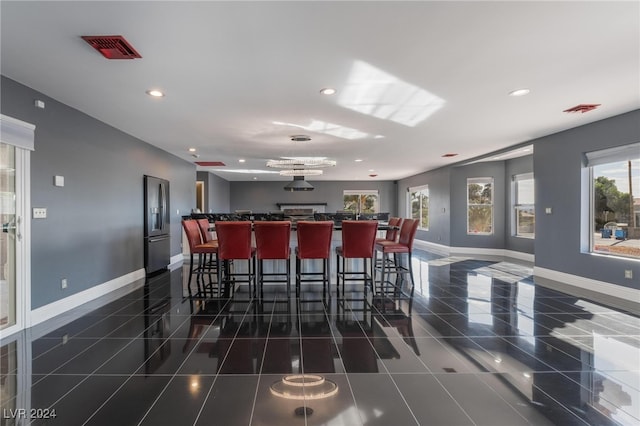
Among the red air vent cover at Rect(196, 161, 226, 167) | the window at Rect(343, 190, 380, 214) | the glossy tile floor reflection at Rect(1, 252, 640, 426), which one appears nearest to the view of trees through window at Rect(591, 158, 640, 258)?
the glossy tile floor reflection at Rect(1, 252, 640, 426)

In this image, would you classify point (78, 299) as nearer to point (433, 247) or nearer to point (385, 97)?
point (385, 97)

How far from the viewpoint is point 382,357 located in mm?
2463

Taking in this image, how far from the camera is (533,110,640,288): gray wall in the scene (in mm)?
4199

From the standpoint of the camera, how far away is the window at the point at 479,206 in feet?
27.1

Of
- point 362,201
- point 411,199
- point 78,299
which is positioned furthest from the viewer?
point 362,201

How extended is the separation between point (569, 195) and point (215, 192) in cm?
957

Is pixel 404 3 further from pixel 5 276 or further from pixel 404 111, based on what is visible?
pixel 5 276

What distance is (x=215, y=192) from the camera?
10.7 meters

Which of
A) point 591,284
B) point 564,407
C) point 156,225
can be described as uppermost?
point 156,225

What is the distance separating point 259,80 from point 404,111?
1.93m

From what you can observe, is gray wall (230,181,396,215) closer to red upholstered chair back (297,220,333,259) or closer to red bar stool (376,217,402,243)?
red bar stool (376,217,402,243)

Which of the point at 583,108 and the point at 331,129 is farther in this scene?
the point at 331,129

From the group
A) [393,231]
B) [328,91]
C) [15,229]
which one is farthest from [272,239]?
[15,229]

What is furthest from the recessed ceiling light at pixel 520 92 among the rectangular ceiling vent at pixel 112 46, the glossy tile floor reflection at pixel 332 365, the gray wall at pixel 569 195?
the rectangular ceiling vent at pixel 112 46
